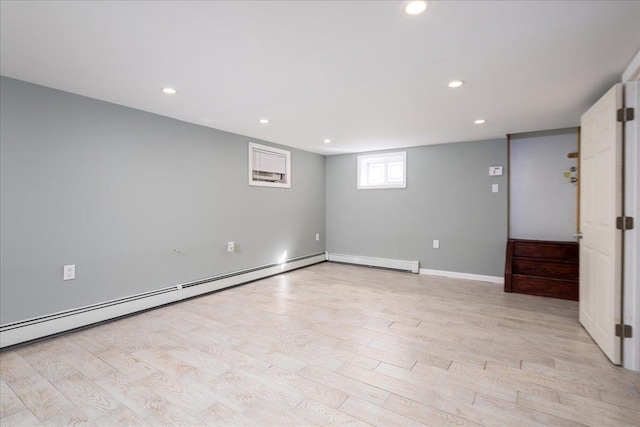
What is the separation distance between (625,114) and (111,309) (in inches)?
183

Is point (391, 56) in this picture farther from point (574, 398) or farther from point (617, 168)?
point (574, 398)

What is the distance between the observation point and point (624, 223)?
7.18 feet

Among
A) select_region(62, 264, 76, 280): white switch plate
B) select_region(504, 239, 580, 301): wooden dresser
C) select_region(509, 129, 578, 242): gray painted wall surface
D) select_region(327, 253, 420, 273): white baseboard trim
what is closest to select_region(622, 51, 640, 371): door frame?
select_region(504, 239, 580, 301): wooden dresser

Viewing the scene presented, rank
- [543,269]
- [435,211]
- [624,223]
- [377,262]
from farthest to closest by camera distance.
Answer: [377,262] → [435,211] → [543,269] → [624,223]

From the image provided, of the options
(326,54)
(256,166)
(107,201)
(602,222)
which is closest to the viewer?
(326,54)

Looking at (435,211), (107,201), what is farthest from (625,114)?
(107,201)

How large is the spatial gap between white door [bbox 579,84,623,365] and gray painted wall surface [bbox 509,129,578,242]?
62.7 inches

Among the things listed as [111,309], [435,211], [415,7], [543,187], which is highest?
[415,7]

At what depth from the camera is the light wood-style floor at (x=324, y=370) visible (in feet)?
5.61

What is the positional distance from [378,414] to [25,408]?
2016 millimetres

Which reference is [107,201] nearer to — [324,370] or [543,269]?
[324,370]

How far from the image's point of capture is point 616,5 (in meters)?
1.56

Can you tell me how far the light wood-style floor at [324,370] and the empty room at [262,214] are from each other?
19 millimetres

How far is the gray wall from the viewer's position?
467 centimetres
